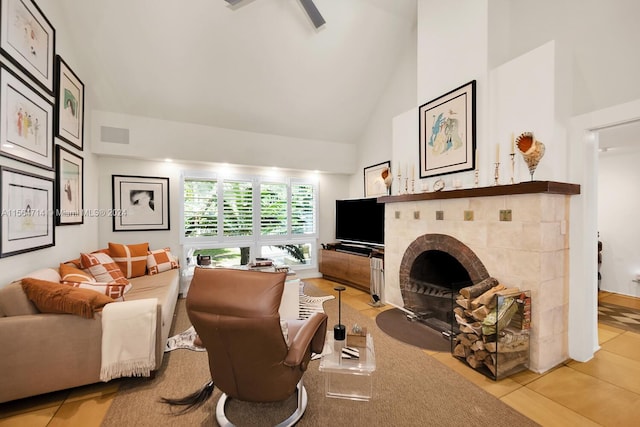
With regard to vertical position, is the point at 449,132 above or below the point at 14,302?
above

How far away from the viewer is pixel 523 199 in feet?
8.10

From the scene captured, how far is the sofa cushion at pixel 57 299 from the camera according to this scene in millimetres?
1981

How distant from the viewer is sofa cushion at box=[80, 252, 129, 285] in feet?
10.4

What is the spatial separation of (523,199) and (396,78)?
3.50m

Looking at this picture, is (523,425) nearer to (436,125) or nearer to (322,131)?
(436,125)

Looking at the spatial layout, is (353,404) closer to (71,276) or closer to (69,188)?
(71,276)

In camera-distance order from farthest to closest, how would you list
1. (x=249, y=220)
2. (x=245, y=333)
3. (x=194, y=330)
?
(x=249, y=220) < (x=194, y=330) < (x=245, y=333)

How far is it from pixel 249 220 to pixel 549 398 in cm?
471

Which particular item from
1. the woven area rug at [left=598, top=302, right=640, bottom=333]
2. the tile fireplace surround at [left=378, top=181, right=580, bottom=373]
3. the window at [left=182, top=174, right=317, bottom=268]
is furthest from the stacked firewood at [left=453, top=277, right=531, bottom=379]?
the window at [left=182, top=174, right=317, bottom=268]

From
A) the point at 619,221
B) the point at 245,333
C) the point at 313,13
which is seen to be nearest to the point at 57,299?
the point at 245,333

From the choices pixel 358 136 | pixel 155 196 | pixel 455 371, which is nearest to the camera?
pixel 455 371

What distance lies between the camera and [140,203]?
4.52 metres

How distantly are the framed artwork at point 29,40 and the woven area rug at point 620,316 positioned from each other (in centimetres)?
669

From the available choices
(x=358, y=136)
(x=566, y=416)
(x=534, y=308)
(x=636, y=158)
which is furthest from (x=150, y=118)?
(x=636, y=158)
